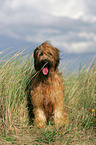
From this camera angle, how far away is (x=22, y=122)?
496 cm

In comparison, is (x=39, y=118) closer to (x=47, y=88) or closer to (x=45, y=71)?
(x=47, y=88)

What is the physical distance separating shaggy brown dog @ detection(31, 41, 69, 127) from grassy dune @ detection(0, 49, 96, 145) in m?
0.32

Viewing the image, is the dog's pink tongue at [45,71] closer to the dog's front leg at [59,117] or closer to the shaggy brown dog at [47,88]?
the shaggy brown dog at [47,88]

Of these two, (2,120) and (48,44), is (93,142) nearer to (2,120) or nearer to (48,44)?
(2,120)

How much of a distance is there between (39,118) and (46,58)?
1520 millimetres

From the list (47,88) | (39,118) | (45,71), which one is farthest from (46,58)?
(39,118)

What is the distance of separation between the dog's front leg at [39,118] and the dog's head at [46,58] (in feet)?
3.21

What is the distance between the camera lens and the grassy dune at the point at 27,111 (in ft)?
14.4

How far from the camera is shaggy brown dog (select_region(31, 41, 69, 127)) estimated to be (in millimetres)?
4663

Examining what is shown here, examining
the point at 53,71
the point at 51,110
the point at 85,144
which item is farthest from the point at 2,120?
the point at 85,144

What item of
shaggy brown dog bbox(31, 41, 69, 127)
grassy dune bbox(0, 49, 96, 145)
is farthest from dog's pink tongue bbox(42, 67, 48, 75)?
grassy dune bbox(0, 49, 96, 145)

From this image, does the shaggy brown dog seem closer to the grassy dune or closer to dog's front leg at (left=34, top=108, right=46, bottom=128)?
dog's front leg at (left=34, top=108, right=46, bottom=128)

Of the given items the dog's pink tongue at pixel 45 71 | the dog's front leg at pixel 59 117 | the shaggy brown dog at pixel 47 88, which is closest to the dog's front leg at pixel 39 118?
the shaggy brown dog at pixel 47 88

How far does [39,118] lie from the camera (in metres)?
4.92
